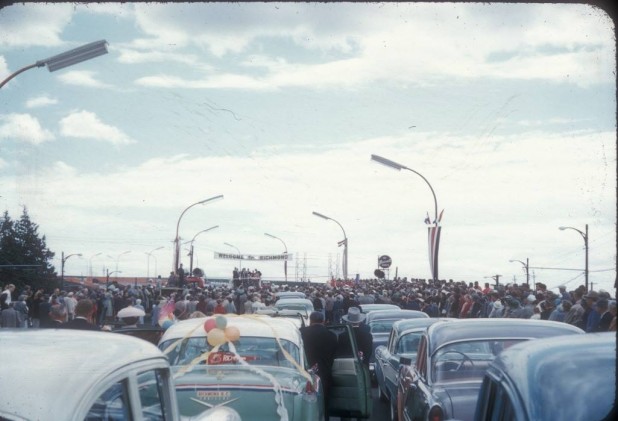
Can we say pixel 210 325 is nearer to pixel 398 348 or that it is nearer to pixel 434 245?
pixel 398 348

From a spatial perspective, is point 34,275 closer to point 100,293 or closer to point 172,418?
point 100,293

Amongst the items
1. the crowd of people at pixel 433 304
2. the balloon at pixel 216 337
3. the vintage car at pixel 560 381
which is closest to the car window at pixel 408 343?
the crowd of people at pixel 433 304

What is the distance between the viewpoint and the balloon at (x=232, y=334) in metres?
8.36

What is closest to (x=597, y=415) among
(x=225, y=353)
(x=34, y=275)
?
(x=225, y=353)

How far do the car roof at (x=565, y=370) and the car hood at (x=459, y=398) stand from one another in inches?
118

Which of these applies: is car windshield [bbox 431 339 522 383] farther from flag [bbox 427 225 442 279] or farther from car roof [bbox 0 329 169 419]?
flag [bbox 427 225 442 279]

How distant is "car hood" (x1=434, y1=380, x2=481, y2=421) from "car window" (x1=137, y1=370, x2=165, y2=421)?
3277mm

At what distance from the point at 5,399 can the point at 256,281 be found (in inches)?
2219

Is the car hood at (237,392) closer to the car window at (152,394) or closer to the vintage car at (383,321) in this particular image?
the car window at (152,394)

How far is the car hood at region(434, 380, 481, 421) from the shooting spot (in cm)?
706

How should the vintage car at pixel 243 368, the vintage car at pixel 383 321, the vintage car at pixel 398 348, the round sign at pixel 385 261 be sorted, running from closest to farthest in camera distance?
the vintage car at pixel 243 368
the vintage car at pixel 398 348
the vintage car at pixel 383 321
the round sign at pixel 385 261

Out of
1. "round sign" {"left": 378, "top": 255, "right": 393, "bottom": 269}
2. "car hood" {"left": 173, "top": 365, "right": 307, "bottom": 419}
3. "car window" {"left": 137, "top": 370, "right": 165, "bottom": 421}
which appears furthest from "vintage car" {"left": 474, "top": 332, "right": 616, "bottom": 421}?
"round sign" {"left": 378, "top": 255, "right": 393, "bottom": 269}

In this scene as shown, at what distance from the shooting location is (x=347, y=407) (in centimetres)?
1004

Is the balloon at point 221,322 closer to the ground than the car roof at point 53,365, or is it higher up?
closer to the ground
